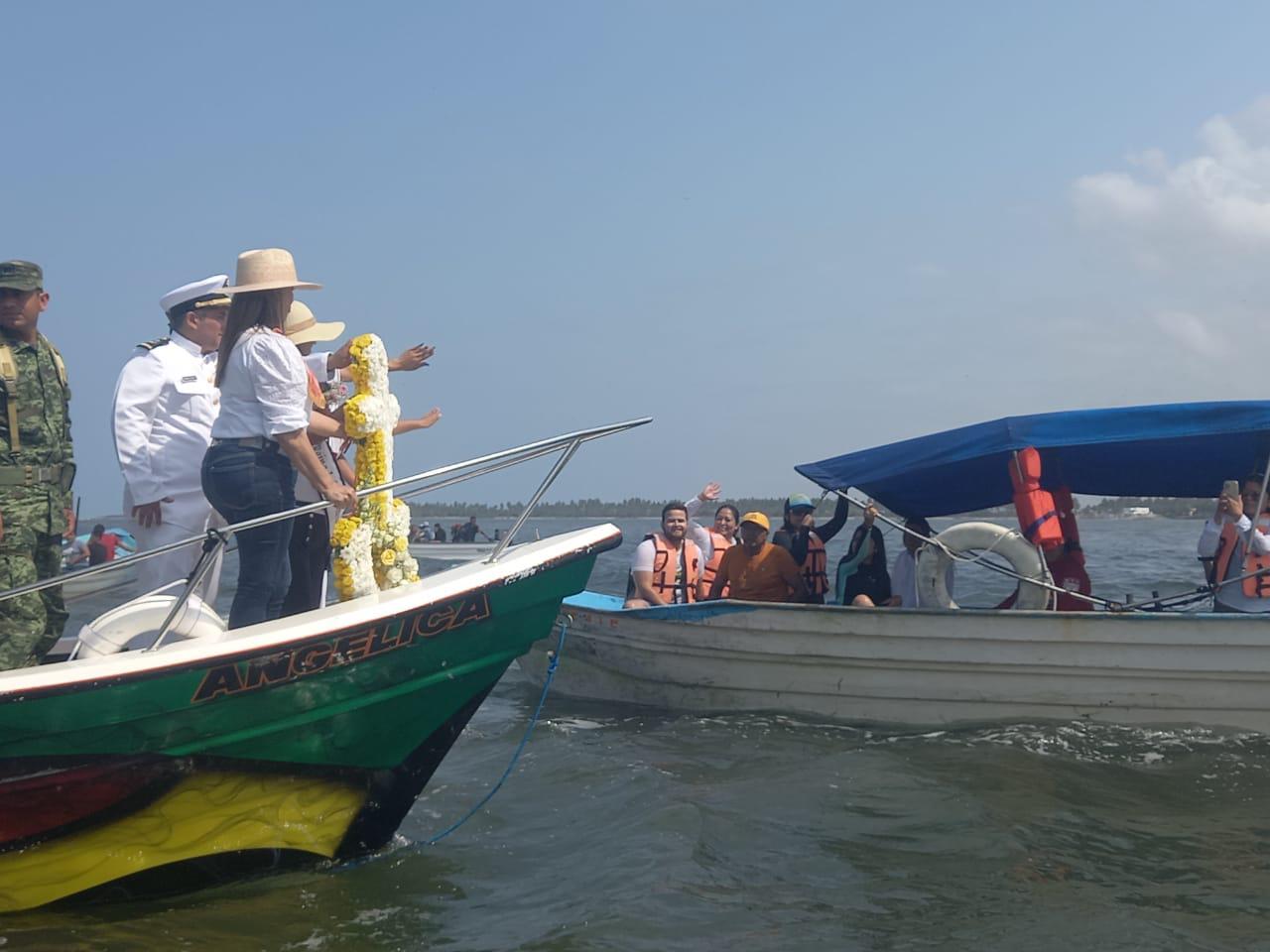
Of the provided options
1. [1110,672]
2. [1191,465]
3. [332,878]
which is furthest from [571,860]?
[1191,465]

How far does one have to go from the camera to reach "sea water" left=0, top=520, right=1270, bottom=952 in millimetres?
4773

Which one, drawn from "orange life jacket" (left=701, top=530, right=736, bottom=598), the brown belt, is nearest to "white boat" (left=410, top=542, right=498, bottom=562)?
the brown belt

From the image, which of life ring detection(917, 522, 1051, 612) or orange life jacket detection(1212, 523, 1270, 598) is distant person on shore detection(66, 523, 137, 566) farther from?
orange life jacket detection(1212, 523, 1270, 598)

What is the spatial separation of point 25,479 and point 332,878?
2098 millimetres

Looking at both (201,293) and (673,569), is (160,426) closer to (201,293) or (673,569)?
(201,293)

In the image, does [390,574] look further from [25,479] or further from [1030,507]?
[1030,507]

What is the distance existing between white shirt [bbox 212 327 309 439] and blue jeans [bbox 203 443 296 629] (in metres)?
0.10

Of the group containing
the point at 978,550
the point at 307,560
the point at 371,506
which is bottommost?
the point at 978,550

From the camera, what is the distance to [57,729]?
4.39 meters

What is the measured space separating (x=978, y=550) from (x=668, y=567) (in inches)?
124

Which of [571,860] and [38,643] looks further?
[571,860]

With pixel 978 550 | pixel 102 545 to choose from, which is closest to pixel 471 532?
pixel 102 545

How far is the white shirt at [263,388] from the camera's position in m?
4.61

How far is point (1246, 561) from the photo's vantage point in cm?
812
